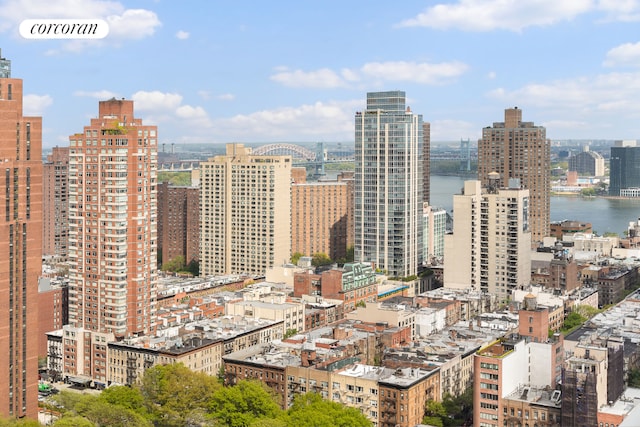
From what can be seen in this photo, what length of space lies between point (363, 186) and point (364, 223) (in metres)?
1.83

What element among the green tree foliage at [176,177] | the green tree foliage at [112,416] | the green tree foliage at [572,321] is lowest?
the green tree foliage at [112,416]

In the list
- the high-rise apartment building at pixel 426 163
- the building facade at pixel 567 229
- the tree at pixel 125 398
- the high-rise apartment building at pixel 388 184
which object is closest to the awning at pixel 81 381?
the tree at pixel 125 398

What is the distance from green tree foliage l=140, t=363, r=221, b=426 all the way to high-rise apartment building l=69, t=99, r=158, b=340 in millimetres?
5132

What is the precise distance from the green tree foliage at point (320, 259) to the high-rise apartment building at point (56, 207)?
13.6m

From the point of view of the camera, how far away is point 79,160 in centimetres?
2944

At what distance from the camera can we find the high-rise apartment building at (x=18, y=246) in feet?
72.4

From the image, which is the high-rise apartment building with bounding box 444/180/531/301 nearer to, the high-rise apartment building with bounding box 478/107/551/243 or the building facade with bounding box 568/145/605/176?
the high-rise apartment building with bounding box 478/107/551/243

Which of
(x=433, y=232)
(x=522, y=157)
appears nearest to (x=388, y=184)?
(x=433, y=232)

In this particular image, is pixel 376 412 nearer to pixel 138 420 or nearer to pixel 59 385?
→ pixel 138 420

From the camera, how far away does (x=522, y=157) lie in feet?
181

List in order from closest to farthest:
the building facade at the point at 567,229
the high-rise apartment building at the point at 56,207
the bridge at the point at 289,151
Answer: the high-rise apartment building at the point at 56,207, the building facade at the point at 567,229, the bridge at the point at 289,151

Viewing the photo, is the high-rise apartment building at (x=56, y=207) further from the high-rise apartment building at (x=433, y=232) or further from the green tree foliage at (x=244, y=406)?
the green tree foliage at (x=244, y=406)

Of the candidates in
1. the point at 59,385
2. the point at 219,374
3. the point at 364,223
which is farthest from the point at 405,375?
the point at 364,223

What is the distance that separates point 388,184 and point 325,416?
76.7 feet
